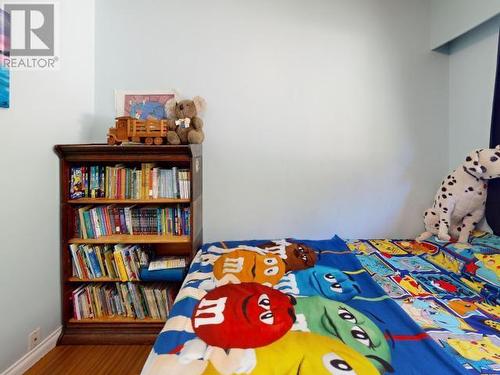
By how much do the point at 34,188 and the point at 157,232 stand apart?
28.8 inches

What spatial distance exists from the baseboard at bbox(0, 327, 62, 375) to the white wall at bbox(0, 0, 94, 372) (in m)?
0.04

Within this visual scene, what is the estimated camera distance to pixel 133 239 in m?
1.86

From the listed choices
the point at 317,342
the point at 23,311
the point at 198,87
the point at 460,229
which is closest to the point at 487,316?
the point at 317,342

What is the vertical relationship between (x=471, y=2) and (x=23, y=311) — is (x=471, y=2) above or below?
above

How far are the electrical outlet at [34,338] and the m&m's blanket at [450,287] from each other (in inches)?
76.1

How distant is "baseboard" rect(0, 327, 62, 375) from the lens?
153 centimetres

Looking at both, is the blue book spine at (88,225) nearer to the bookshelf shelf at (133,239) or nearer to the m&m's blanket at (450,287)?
the bookshelf shelf at (133,239)

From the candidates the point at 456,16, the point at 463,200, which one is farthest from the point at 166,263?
the point at 456,16

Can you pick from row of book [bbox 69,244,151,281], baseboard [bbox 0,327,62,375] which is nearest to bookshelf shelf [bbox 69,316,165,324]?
baseboard [bbox 0,327,62,375]

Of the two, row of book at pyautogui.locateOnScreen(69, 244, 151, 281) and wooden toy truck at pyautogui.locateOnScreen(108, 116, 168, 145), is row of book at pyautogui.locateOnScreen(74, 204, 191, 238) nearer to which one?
row of book at pyautogui.locateOnScreen(69, 244, 151, 281)

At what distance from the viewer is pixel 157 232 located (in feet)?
6.32

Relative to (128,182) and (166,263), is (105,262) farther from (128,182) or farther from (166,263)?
(128,182)

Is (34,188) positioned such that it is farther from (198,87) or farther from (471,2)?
(471,2)

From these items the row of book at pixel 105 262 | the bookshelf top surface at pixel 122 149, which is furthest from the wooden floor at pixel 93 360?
the bookshelf top surface at pixel 122 149
